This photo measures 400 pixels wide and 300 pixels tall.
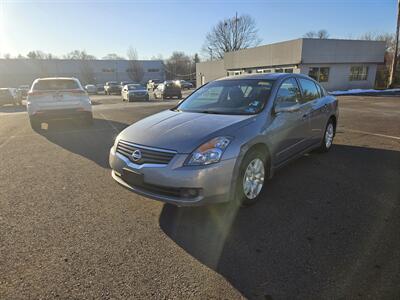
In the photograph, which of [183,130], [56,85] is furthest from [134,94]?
[183,130]

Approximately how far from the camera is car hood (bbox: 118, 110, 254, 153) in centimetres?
312

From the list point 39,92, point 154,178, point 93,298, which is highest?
point 39,92

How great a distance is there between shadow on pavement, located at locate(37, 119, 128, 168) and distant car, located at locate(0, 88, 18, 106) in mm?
15061

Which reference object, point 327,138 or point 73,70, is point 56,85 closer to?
point 327,138

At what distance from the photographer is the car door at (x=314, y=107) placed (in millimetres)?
4953

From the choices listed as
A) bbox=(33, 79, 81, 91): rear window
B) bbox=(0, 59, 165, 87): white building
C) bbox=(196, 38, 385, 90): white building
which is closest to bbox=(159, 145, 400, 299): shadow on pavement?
bbox=(33, 79, 81, 91): rear window

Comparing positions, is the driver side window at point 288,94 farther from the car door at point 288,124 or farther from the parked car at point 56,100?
the parked car at point 56,100

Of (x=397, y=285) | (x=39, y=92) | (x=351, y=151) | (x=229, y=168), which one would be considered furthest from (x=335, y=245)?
(x=39, y=92)

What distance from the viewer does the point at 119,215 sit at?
3.49 metres

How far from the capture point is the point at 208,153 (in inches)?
119

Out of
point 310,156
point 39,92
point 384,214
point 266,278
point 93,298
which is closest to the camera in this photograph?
point 93,298

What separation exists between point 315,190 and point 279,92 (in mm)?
1542

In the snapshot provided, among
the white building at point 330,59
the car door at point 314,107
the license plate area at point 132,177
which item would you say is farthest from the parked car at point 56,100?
the white building at point 330,59

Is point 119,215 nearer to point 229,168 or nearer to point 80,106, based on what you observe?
point 229,168
